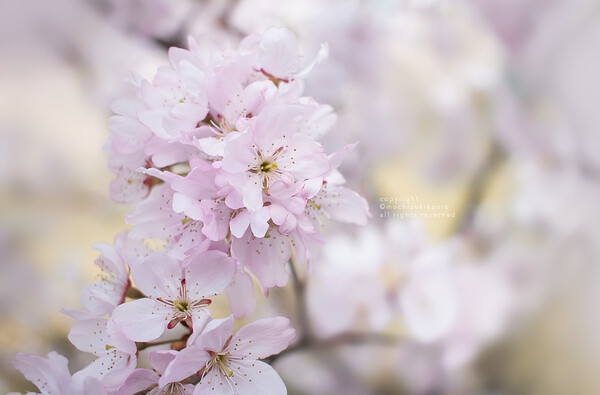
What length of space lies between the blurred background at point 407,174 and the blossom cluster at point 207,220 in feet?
0.99

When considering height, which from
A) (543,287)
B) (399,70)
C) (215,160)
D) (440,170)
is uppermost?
(399,70)

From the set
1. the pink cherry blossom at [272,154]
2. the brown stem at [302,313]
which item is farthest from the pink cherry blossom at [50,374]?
the brown stem at [302,313]

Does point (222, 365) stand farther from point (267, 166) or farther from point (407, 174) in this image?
point (407, 174)

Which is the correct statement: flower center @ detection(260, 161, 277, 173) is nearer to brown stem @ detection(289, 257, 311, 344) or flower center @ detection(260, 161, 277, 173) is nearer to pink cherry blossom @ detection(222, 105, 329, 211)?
pink cherry blossom @ detection(222, 105, 329, 211)

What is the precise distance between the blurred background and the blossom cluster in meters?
0.30

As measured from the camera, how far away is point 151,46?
88cm

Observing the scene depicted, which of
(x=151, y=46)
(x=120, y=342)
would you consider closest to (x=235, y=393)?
(x=120, y=342)

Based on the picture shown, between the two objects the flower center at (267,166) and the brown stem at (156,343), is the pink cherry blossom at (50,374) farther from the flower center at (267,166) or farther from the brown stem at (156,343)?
the flower center at (267,166)

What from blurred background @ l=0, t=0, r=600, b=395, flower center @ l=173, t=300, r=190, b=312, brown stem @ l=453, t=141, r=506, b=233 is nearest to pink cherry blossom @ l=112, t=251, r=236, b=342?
flower center @ l=173, t=300, r=190, b=312

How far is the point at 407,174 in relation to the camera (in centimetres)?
91

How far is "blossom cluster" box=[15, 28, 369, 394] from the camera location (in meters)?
0.51

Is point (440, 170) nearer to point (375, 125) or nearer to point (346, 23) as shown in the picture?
point (375, 125)

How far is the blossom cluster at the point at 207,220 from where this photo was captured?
0.51m

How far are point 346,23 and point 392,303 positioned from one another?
15.9 inches
